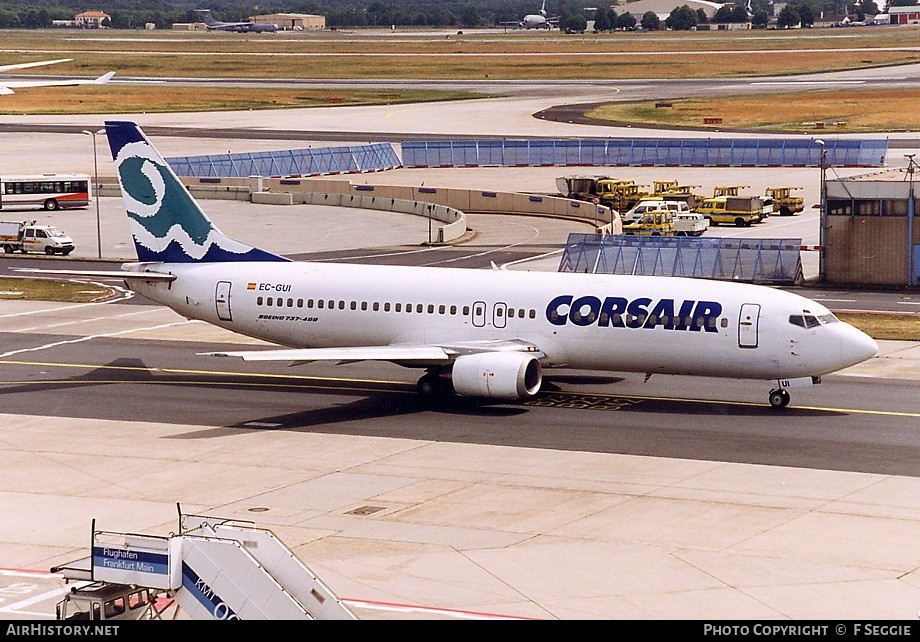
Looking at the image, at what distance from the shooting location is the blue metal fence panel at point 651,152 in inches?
5007

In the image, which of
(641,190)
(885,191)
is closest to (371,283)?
(885,191)

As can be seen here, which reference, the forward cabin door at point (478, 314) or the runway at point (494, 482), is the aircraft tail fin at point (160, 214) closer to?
the runway at point (494, 482)

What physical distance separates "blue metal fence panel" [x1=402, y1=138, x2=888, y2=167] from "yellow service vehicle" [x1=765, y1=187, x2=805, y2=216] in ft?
65.3

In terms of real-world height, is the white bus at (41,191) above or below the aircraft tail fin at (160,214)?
below

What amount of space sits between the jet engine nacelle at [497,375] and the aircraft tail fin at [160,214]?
11.0 m

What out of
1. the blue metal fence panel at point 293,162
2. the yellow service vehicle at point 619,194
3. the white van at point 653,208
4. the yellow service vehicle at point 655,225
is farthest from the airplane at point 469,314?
the blue metal fence panel at point 293,162

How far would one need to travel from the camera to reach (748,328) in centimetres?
4659

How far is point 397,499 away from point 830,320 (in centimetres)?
1774

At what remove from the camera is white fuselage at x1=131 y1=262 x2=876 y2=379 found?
1838 inches

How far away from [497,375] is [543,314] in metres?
3.42

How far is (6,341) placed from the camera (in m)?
63.3

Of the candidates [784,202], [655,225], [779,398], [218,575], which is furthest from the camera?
[784,202]

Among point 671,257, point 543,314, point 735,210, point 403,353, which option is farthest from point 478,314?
point 735,210

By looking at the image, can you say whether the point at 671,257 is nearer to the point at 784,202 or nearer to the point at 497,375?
the point at 784,202
